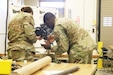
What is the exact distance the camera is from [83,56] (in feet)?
11.9

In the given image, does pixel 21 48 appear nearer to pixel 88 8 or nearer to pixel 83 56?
pixel 83 56

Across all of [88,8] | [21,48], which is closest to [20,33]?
[21,48]

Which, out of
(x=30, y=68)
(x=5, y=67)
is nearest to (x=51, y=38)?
(x=30, y=68)

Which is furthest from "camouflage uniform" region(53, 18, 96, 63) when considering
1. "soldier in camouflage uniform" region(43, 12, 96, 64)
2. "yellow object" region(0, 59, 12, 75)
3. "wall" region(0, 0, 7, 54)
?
"wall" region(0, 0, 7, 54)

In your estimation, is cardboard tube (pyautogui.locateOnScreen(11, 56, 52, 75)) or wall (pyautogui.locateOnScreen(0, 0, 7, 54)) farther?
wall (pyautogui.locateOnScreen(0, 0, 7, 54))

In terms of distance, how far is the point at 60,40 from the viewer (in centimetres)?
354

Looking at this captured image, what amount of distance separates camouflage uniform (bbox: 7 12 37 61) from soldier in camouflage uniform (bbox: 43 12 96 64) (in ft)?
1.02

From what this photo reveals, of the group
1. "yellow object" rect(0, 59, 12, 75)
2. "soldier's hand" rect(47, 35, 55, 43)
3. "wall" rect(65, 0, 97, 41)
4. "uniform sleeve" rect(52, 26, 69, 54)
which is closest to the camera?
"yellow object" rect(0, 59, 12, 75)

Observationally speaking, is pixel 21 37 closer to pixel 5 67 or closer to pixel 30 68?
pixel 30 68

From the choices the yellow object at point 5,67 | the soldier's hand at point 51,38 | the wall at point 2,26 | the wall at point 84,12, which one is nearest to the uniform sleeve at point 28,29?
the soldier's hand at point 51,38

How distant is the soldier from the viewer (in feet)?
11.7

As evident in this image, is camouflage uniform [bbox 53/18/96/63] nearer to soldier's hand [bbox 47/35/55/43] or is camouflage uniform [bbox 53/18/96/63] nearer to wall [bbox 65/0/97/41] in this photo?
soldier's hand [bbox 47/35/55/43]

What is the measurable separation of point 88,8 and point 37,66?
18.4 feet

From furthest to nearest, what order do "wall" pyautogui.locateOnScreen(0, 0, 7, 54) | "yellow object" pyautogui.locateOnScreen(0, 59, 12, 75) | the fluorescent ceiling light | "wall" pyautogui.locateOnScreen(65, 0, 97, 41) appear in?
1. the fluorescent ceiling light
2. "wall" pyautogui.locateOnScreen(65, 0, 97, 41)
3. "wall" pyautogui.locateOnScreen(0, 0, 7, 54)
4. "yellow object" pyautogui.locateOnScreen(0, 59, 12, 75)
